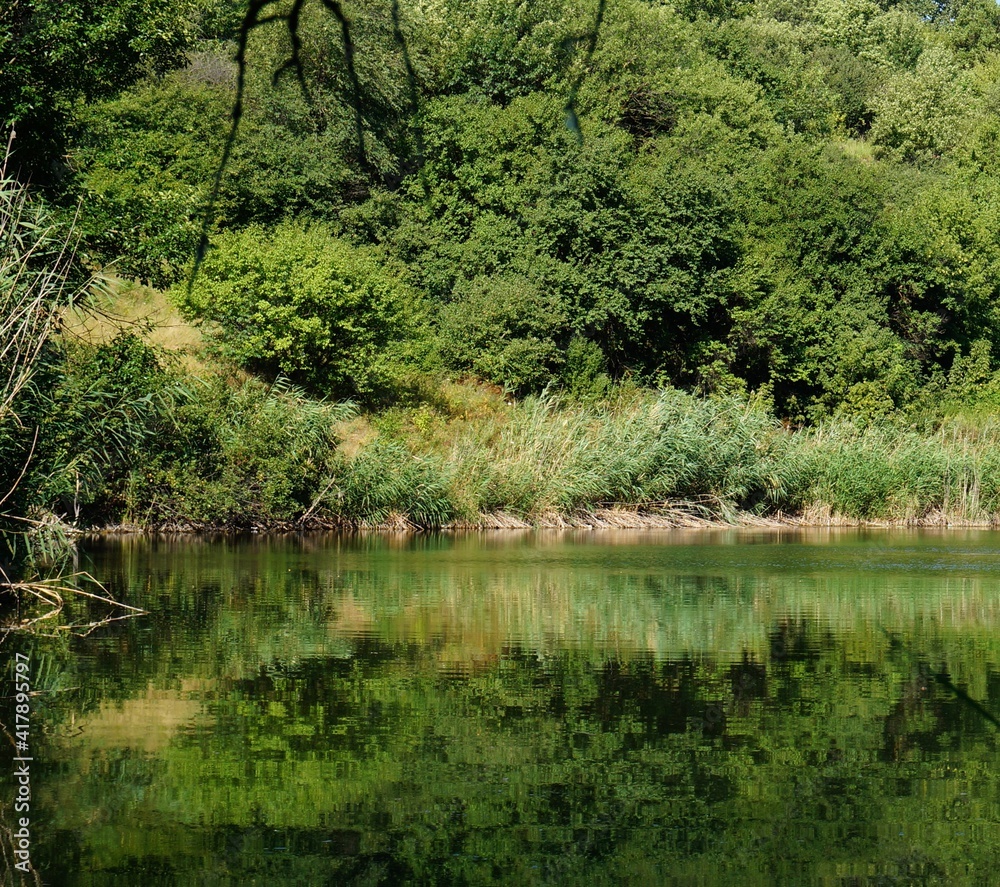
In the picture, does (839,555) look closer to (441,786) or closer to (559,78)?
(441,786)

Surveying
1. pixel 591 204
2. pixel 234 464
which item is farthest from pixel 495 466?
pixel 591 204

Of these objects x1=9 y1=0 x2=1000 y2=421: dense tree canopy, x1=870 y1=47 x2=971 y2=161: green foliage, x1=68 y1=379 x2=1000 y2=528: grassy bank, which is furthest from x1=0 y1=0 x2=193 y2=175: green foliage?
x1=870 y1=47 x2=971 y2=161: green foliage

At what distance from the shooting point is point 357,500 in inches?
1035

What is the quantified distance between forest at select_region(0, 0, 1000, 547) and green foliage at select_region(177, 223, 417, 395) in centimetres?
10

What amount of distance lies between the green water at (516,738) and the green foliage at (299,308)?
16631mm

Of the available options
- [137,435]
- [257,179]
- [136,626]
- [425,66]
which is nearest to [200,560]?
[137,435]

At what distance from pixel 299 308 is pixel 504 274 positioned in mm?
7556

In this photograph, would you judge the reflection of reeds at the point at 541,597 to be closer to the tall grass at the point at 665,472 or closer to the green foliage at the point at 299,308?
the tall grass at the point at 665,472

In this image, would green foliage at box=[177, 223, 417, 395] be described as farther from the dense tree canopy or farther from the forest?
the dense tree canopy

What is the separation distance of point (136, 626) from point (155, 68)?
2761cm

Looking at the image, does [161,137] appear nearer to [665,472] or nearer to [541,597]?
[665,472]

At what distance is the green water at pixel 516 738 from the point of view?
5.91m

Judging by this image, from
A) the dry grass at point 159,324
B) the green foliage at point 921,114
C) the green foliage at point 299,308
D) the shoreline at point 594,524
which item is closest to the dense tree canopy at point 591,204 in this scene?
the green foliage at point 299,308

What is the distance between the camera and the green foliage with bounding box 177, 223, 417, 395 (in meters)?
31.9
